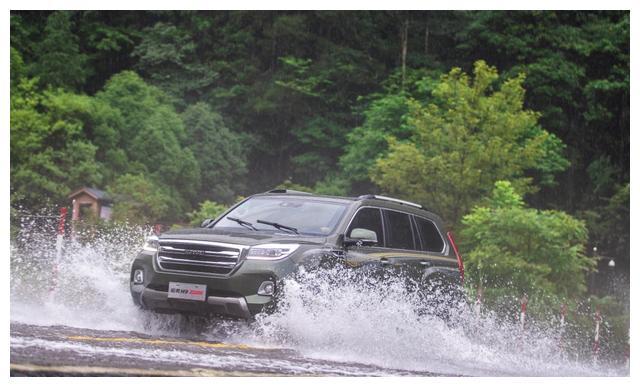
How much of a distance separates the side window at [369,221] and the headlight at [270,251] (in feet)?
3.56

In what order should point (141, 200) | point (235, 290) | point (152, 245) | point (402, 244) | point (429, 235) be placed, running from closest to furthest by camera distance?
point (235, 290)
point (152, 245)
point (402, 244)
point (429, 235)
point (141, 200)

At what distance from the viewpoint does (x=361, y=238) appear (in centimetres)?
1010

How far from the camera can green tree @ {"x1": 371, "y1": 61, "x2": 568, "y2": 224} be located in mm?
32719

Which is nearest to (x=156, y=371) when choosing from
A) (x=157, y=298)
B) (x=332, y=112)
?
(x=157, y=298)

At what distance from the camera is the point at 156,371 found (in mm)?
7547

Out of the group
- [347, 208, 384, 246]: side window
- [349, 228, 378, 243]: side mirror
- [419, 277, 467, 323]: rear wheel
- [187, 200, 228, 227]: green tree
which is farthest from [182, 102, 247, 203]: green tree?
[349, 228, 378, 243]: side mirror

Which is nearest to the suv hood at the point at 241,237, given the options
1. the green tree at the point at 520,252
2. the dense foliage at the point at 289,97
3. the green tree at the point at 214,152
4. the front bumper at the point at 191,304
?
the front bumper at the point at 191,304

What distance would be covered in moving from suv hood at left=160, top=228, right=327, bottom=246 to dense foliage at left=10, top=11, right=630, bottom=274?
25748mm

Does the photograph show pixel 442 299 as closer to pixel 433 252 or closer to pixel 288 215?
pixel 433 252

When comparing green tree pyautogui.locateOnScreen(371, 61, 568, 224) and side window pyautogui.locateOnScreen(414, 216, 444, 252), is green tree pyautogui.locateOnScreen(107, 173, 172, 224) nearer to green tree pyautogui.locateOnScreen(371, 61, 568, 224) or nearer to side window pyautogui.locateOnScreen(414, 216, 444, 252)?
green tree pyautogui.locateOnScreen(371, 61, 568, 224)

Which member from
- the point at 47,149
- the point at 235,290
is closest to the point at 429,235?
the point at 235,290

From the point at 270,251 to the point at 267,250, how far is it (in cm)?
3
